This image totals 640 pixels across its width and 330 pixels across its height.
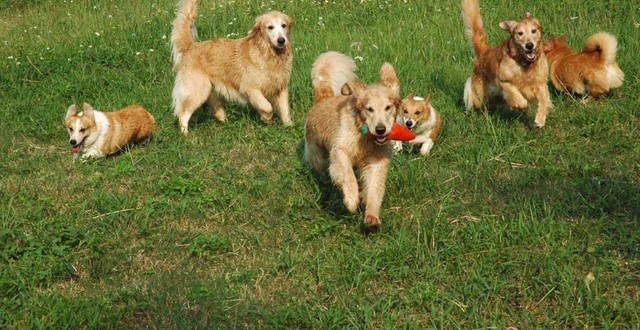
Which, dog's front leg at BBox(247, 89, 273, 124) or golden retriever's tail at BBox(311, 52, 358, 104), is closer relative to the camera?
golden retriever's tail at BBox(311, 52, 358, 104)

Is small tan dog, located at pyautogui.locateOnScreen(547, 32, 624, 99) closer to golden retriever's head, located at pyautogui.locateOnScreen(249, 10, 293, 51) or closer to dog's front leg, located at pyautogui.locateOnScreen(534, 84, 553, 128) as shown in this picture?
dog's front leg, located at pyautogui.locateOnScreen(534, 84, 553, 128)

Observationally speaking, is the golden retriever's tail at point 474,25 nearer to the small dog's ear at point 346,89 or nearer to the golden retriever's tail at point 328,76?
the golden retriever's tail at point 328,76

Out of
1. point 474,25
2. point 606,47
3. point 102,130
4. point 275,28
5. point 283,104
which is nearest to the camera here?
point 102,130

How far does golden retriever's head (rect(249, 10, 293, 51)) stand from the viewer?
26.2ft

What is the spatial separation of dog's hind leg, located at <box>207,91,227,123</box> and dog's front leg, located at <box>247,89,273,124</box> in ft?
1.95

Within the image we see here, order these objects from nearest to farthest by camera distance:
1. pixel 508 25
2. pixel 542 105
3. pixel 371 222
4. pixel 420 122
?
pixel 371 222 → pixel 420 122 → pixel 542 105 → pixel 508 25

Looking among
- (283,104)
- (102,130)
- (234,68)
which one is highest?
(234,68)

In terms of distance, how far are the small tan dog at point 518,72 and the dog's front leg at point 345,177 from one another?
2.58m

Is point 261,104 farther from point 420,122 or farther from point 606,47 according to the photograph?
point 606,47

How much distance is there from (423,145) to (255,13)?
17.4ft

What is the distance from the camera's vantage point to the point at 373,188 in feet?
17.5

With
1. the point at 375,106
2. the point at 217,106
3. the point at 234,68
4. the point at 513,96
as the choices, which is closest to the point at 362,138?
the point at 375,106

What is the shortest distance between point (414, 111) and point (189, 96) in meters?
2.60

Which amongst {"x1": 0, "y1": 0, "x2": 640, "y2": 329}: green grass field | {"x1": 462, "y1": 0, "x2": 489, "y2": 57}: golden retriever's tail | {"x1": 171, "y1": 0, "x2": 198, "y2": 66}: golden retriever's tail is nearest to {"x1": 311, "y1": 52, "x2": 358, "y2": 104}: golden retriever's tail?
{"x1": 0, "y1": 0, "x2": 640, "y2": 329}: green grass field
